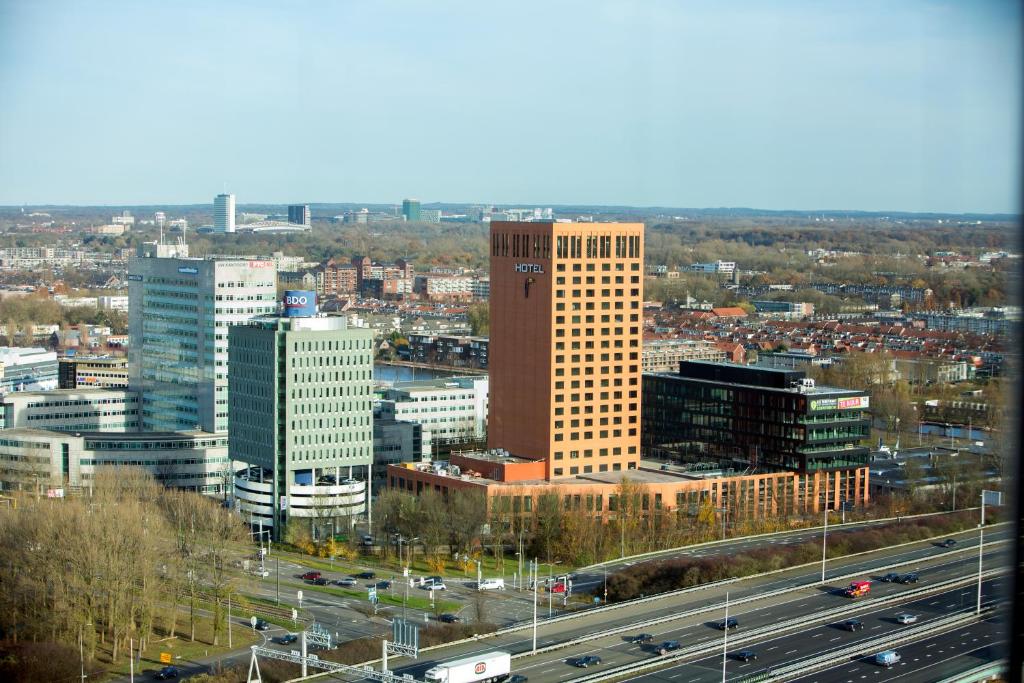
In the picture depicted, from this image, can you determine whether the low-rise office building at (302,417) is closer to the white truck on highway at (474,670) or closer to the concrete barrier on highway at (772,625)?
the concrete barrier on highway at (772,625)

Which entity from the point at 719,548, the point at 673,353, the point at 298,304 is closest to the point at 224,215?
the point at 673,353

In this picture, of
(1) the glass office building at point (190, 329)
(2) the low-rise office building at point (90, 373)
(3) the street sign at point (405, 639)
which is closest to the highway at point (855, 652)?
(3) the street sign at point (405, 639)

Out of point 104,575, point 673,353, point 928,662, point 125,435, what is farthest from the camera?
point 673,353

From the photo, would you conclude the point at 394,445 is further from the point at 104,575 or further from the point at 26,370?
the point at 26,370

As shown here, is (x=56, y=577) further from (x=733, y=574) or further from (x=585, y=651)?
(x=733, y=574)

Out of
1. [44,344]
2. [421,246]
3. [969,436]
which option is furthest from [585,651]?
[421,246]

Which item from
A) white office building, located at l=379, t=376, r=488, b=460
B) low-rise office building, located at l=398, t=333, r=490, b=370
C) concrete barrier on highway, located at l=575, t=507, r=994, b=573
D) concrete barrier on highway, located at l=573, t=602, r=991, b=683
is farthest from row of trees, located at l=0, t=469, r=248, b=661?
low-rise office building, located at l=398, t=333, r=490, b=370
